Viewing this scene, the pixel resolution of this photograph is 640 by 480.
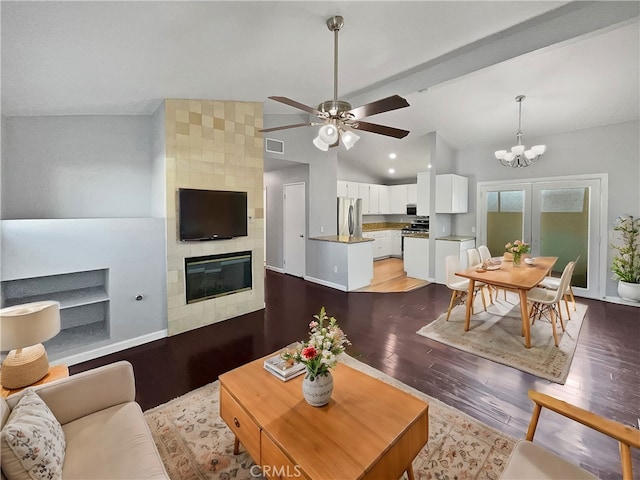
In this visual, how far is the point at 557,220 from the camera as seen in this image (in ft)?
17.3

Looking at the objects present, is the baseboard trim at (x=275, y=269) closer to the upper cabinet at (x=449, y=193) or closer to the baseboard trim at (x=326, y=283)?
the baseboard trim at (x=326, y=283)

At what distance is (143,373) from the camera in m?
2.79

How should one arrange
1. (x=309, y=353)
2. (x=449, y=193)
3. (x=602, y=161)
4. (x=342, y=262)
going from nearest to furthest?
(x=309, y=353)
(x=602, y=161)
(x=342, y=262)
(x=449, y=193)

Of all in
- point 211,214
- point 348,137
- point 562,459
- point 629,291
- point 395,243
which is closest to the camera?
point 562,459

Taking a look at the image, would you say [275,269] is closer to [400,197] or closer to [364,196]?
[364,196]

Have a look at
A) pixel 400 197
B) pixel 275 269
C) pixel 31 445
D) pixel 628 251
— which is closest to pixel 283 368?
pixel 31 445

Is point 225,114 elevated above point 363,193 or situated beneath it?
elevated above

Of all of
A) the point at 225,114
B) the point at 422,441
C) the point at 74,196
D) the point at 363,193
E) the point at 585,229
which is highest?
the point at 225,114

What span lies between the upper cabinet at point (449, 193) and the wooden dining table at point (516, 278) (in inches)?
73.7

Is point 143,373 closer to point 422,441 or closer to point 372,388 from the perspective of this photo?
point 372,388

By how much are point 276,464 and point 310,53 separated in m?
3.33

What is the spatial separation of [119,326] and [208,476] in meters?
2.25

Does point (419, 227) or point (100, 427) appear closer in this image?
point (100, 427)

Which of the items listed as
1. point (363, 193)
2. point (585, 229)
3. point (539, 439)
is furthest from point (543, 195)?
point (539, 439)
